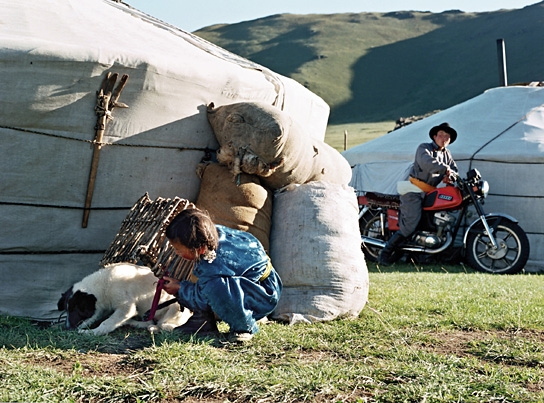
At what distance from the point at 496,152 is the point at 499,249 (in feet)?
4.52

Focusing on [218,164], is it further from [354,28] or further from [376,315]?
[354,28]

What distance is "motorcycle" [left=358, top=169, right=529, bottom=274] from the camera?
6770 mm

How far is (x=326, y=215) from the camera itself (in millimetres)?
4141

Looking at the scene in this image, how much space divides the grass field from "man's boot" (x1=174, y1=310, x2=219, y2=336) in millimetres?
125

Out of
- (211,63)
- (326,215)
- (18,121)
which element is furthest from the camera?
(211,63)

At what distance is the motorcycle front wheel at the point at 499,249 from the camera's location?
671 centimetres

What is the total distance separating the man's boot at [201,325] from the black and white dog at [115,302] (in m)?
0.10

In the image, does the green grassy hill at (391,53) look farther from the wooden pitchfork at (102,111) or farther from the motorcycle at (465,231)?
the wooden pitchfork at (102,111)

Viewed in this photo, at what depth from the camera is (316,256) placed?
3.98 meters

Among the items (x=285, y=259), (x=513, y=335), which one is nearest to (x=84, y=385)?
(x=285, y=259)

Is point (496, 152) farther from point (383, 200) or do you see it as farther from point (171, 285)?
point (171, 285)

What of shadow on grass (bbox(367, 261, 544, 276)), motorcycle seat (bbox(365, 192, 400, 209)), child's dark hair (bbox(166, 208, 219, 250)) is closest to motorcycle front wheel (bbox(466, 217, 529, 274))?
shadow on grass (bbox(367, 261, 544, 276))

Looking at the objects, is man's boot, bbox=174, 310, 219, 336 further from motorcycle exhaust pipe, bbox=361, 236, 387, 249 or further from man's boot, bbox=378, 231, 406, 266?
motorcycle exhaust pipe, bbox=361, 236, 387, 249

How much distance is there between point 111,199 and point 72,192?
0.76ft
